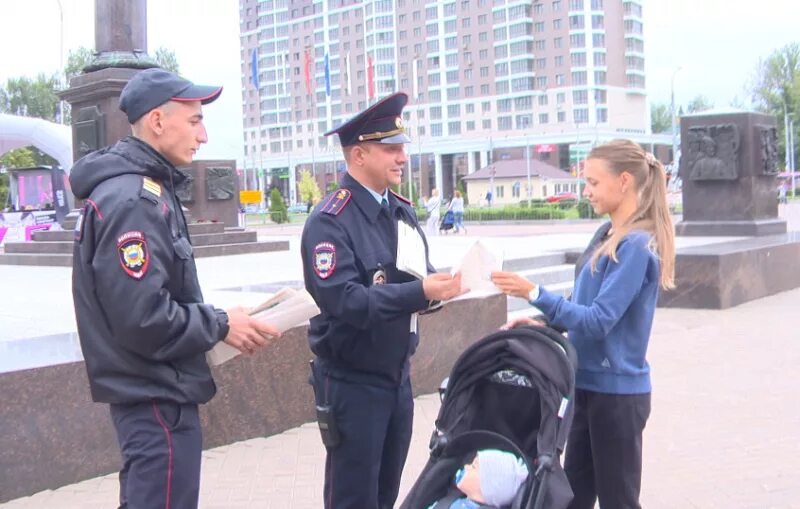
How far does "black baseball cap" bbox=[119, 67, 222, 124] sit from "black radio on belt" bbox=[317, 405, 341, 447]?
117 centimetres

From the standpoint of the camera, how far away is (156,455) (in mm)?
2682

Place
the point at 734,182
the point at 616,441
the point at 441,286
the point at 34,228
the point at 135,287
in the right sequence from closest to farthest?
the point at 135,287 < the point at 441,286 < the point at 616,441 < the point at 734,182 < the point at 34,228

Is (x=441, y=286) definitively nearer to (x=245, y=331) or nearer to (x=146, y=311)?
(x=245, y=331)

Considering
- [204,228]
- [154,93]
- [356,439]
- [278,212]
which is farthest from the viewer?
[278,212]

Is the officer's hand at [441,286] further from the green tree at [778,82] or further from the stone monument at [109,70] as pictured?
the green tree at [778,82]

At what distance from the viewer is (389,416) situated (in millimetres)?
3291

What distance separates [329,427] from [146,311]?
3.00 feet

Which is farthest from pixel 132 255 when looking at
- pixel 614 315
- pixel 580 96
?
pixel 580 96

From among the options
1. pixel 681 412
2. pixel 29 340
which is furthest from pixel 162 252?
pixel 681 412

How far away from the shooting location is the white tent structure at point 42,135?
29.6 m

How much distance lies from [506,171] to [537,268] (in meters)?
84.5

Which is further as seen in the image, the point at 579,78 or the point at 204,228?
the point at 579,78

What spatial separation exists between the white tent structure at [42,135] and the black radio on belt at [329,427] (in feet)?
92.7

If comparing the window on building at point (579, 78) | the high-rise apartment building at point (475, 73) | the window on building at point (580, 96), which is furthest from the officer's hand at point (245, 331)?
the window on building at point (579, 78)
